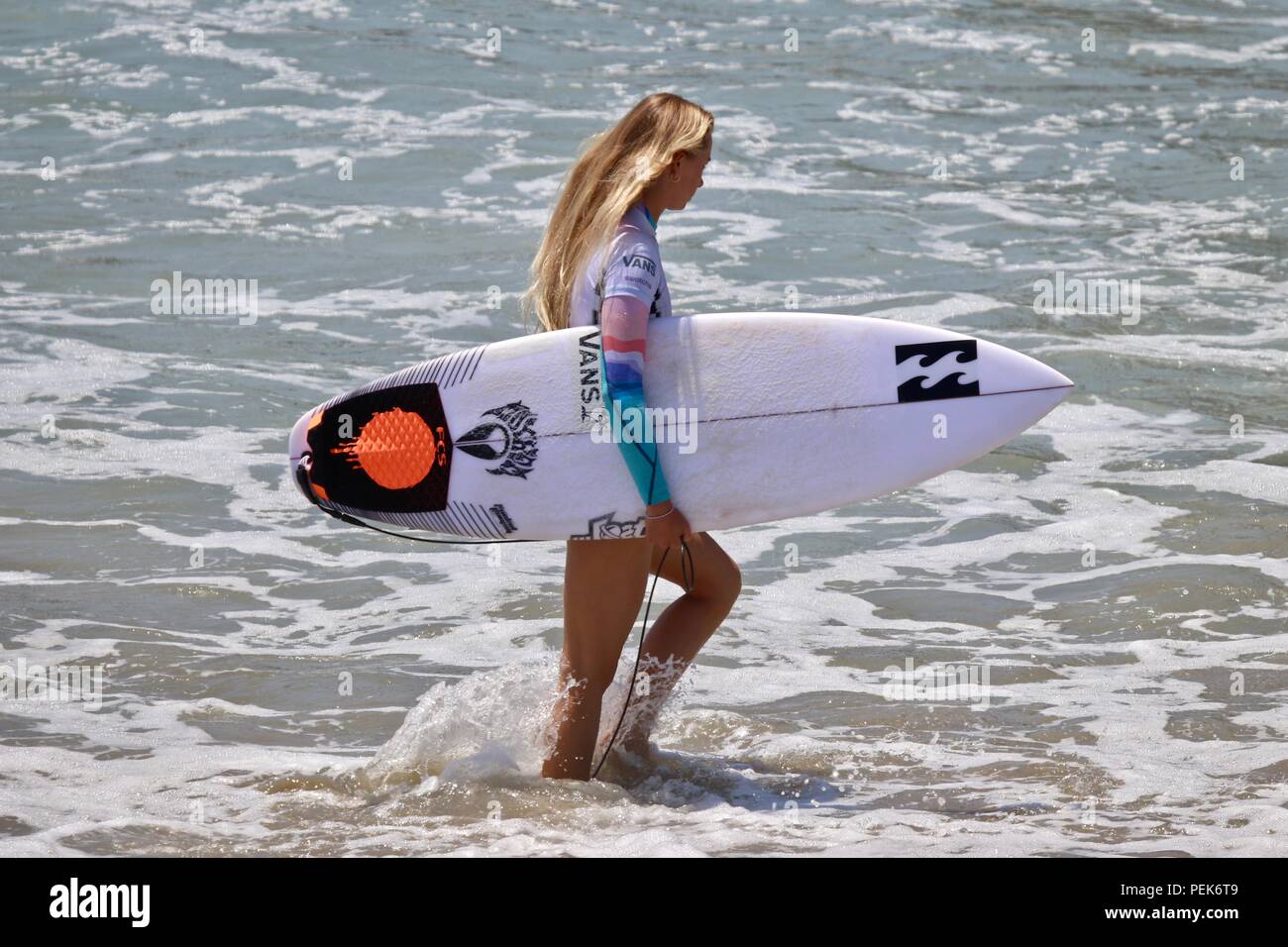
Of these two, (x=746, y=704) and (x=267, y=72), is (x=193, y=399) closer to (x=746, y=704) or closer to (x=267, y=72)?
(x=746, y=704)

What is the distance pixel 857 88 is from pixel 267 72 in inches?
211

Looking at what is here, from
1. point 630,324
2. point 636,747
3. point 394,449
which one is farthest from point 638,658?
point 630,324

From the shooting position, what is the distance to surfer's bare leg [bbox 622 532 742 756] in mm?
3652

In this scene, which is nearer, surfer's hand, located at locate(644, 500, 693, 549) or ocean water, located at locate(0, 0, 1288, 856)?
surfer's hand, located at locate(644, 500, 693, 549)

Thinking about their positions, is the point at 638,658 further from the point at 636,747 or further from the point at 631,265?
the point at 631,265

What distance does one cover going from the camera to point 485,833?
3.39 meters

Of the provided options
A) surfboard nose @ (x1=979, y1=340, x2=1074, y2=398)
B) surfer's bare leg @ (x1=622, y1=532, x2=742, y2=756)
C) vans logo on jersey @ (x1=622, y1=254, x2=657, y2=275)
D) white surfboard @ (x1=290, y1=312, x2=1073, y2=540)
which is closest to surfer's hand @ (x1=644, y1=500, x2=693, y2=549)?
white surfboard @ (x1=290, y1=312, x2=1073, y2=540)

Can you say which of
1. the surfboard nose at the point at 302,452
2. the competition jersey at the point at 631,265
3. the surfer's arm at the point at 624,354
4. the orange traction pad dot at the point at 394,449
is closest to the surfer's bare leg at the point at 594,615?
the surfer's arm at the point at 624,354

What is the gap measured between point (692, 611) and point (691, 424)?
18.8 inches

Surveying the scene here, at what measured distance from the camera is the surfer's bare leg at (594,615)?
344 centimetres

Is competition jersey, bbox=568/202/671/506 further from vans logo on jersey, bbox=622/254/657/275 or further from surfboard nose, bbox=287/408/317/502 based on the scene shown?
surfboard nose, bbox=287/408/317/502

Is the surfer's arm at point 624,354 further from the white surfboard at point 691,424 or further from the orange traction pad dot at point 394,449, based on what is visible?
the orange traction pad dot at point 394,449

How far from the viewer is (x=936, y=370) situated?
12.3 ft
